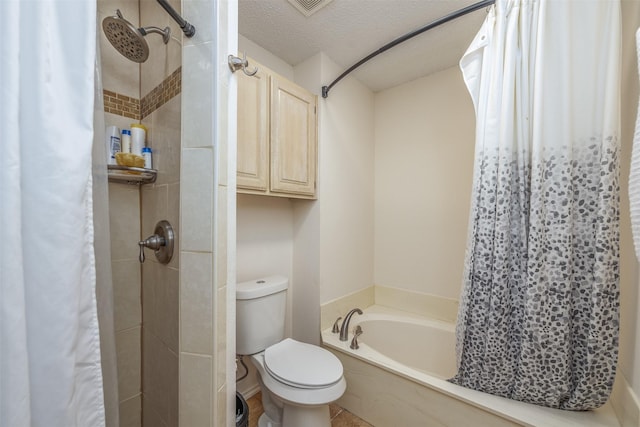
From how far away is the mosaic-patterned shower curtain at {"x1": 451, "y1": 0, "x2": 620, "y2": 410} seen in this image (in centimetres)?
92

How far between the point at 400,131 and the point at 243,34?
139 centimetres

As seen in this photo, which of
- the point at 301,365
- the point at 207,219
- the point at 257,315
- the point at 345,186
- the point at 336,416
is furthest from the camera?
the point at 345,186

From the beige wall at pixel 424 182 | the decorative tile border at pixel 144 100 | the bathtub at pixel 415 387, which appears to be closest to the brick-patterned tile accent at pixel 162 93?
the decorative tile border at pixel 144 100

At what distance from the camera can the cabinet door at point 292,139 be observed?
1.51 metres

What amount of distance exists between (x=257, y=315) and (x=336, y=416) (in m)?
0.82

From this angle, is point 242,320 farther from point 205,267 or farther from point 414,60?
point 414,60

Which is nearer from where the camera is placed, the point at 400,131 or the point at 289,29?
the point at 289,29

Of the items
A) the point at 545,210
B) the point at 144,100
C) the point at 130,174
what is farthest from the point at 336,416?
the point at 144,100

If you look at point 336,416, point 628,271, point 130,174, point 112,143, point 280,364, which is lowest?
point 336,416

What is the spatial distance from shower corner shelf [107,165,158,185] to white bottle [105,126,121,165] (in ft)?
0.20

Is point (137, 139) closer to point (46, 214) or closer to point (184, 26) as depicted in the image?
point (184, 26)

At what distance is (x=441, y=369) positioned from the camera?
5.71 feet

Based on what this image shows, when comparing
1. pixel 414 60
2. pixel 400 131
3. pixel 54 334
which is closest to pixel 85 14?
pixel 54 334

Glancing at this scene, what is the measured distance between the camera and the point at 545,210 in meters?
1.01
